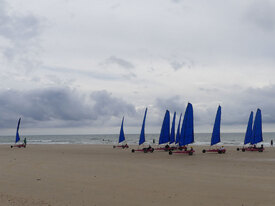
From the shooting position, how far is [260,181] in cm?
1577

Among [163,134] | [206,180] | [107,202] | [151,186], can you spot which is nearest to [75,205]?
[107,202]

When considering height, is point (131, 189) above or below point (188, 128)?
below

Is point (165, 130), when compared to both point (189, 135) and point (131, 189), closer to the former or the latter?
point (189, 135)

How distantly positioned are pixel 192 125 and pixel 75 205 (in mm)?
27831

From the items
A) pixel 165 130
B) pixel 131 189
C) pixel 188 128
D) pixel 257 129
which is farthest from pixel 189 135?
pixel 131 189

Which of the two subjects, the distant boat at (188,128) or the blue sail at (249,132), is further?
the blue sail at (249,132)

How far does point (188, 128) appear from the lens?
1452 inches

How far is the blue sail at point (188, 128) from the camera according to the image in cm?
3678

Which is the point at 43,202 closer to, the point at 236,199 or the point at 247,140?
the point at 236,199

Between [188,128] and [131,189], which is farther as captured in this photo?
[188,128]

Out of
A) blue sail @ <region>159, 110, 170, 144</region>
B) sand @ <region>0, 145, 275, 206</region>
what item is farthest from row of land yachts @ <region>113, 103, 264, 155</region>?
sand @ <region>0, 145, 275, 206</region>

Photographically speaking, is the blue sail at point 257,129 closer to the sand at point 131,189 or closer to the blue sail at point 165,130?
the blue sail at point 165,130

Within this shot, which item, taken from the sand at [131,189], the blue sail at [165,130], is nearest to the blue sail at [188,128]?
the blue sail at [165,130]

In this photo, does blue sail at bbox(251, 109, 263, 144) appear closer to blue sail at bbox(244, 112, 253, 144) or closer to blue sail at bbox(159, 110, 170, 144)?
blue sail at bbox(244, 112, 253, 144)
